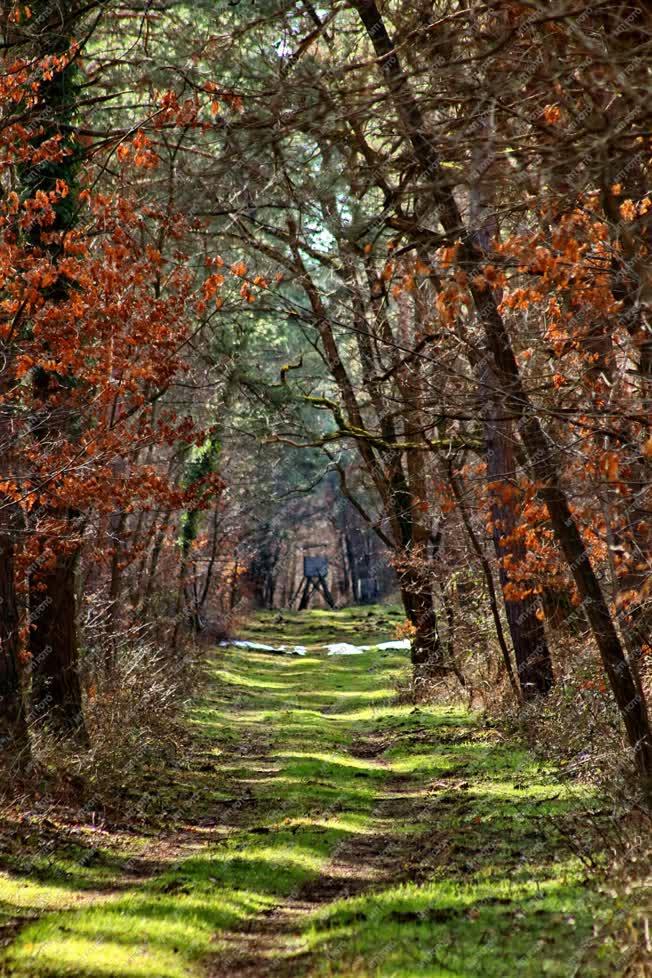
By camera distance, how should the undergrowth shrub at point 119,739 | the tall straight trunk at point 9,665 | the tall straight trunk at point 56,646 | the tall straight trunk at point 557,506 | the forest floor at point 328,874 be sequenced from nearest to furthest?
the forest floor at point 328,874, the tall straight trunk at point 557,506, the tall straight trunk at point 9,665, the undergrowth shrub at point 119,739, the tall straight trunk at point 56,646

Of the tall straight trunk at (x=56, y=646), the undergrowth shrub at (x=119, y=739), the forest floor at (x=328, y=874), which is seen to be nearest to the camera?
the forest floor at (x=328, y=874)

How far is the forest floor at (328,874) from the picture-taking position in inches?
229

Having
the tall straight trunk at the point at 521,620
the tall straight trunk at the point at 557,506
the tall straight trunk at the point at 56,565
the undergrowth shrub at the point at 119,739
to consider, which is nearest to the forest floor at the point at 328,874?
the undergrowth shrub at the point at 119,739

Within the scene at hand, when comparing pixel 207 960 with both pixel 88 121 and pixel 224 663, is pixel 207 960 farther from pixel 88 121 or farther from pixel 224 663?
pixel 224 663

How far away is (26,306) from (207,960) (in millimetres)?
6378

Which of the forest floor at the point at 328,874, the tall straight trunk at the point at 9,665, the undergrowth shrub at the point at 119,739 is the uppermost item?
the tall straight trunk at the point at 9,665

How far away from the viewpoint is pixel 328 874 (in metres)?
8.26

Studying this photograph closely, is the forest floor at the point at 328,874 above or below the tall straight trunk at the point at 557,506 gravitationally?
below

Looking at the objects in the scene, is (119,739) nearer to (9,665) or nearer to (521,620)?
(9,665)

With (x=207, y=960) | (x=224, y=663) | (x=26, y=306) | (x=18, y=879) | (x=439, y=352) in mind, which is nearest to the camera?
(x=207, y=960)

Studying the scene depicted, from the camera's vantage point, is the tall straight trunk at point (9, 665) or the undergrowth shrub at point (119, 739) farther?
the undergrowth shrub at point (119, 739)

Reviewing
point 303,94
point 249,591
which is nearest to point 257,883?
point 303,94

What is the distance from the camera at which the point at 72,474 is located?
10.5 metres

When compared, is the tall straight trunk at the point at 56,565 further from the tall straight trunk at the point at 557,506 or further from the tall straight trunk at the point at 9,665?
the tall straight trunk at the point at 557,506
